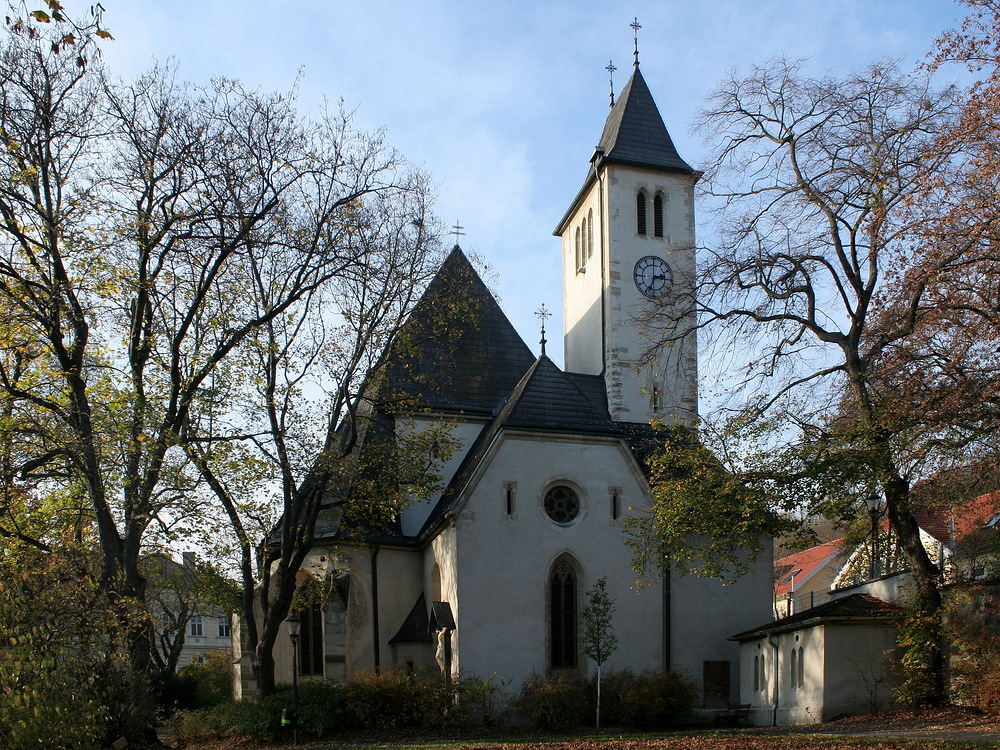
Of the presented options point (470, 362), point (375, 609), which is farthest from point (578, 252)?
point (375, 609)

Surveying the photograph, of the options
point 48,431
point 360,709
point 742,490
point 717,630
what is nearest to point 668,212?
point 717,630

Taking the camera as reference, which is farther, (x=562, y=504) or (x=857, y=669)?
(x=562, y=504)

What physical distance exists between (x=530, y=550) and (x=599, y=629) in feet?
8.84

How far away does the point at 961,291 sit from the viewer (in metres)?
15.2

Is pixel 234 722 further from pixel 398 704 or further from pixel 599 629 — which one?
pixel 599 629

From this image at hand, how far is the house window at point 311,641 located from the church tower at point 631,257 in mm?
9901

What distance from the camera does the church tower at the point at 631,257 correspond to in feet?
93.1

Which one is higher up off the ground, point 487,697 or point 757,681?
point 757,681

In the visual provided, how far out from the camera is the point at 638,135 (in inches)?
1217

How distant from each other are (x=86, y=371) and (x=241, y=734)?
809 cm

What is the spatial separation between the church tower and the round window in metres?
4.44

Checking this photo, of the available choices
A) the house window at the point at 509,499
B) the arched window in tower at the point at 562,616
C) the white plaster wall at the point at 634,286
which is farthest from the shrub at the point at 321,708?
the white plaster wall at the point at 634,286

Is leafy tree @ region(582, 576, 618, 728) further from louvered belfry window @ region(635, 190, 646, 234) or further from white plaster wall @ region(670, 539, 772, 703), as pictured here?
louvered belfry window @ region(635, 190, 646, 234)

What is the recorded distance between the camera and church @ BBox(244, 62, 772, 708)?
22.8m
